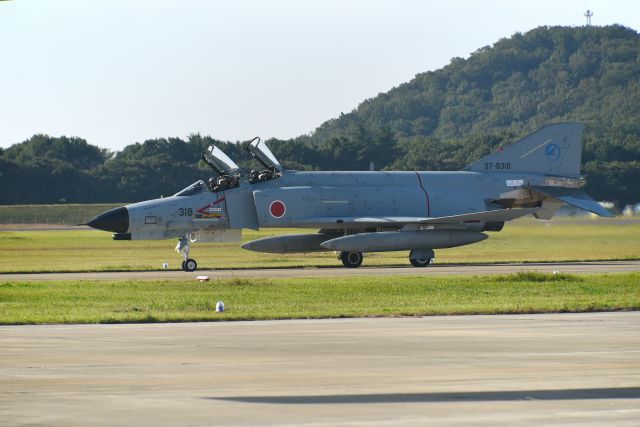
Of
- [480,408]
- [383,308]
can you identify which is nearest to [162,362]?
[480,408]

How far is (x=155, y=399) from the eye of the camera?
11742 mm

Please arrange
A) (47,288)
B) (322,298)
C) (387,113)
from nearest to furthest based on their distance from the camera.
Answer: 1. (322,298)
2. (47,288)
3. (387,113)

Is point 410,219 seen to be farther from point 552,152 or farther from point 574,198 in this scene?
point 552,152

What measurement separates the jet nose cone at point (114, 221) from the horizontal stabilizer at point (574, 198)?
13.6 m

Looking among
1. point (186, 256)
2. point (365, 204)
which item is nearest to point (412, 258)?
point (365, 204)

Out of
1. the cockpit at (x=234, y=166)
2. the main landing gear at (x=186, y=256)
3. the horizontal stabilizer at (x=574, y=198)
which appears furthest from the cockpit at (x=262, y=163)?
the horizontal stabilizer at (x=574, y=198)

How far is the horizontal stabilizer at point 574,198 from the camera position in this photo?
39.6 meters

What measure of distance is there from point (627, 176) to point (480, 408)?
151 feet

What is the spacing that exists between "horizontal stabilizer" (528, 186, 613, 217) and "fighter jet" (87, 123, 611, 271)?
46mm

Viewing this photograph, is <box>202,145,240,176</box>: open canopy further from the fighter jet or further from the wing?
the wing

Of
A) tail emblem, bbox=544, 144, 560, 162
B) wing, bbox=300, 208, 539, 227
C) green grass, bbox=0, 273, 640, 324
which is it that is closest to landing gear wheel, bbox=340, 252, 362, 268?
wing, bbox=300, 208, 539, 227

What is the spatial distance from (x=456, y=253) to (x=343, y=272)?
13.0 metres

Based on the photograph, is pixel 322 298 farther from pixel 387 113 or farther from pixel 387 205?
pixel 387 113

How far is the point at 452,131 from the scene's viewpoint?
558ft
